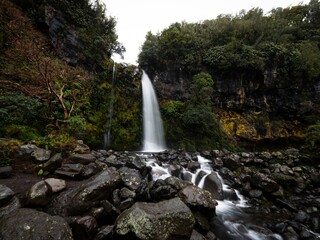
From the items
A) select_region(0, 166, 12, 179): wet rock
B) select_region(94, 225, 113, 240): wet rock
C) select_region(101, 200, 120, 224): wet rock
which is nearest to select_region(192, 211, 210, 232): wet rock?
select_region(101, 200, 120, 224): wet rock

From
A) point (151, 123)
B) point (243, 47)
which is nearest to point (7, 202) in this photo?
point (151, 123)

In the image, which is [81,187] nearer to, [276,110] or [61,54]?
[61,54]

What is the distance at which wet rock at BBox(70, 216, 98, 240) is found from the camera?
269 centimetres

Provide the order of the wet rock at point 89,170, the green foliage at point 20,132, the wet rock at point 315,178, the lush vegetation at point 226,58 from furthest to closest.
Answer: the lush vegetation at point 226,58, the wet rock at point 315,178, the green foliage at point 20,132, the wet rock at point 89,170

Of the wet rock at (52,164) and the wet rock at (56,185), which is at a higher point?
the wet rock at (52,164)

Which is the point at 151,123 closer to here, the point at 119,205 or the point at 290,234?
the point at 119,205

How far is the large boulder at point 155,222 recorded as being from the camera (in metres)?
2.61

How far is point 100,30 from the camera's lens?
46.1 feet

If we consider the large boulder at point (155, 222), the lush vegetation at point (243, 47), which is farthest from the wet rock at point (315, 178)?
the lush vegetation at point (243, 47)

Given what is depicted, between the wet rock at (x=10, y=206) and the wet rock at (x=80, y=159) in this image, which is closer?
the wet rock at (x=10, y=206)

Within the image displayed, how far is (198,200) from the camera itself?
3.82 meters

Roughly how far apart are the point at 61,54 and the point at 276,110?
62.9 feet

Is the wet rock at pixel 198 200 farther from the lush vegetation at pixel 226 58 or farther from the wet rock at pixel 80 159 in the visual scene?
the lush vegetation at pixel 226 58

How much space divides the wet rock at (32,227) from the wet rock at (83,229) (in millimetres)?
300
